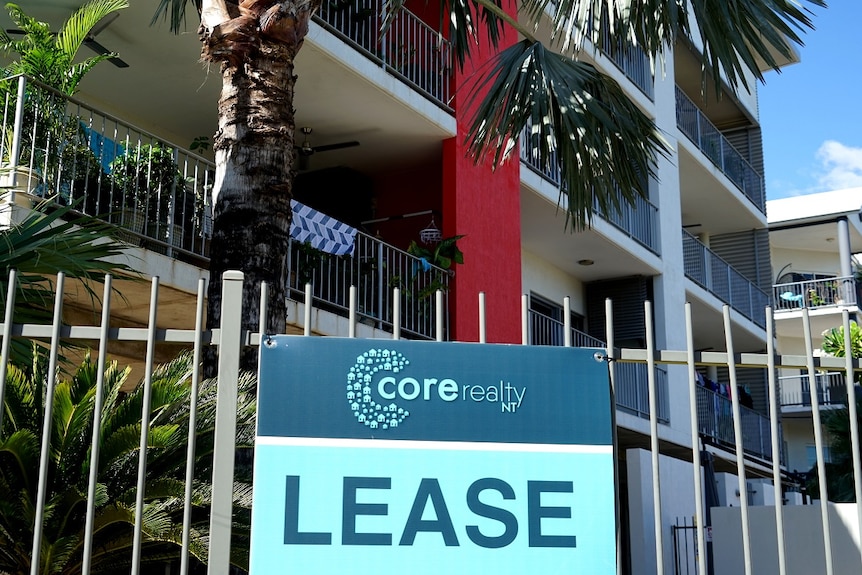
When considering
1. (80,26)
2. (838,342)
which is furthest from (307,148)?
(838,342)

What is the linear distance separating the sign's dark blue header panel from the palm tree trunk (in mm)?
2019

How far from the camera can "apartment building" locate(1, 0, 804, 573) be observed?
10625mm

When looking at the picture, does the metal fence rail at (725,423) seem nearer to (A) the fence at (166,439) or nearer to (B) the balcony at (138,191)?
(B) the balcony at (138,191)

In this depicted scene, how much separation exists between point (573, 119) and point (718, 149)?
54.2 feet

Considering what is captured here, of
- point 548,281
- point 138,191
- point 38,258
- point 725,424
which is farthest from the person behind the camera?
point 725,424

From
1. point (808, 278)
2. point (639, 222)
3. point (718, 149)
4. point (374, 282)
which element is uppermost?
point (718, 149)

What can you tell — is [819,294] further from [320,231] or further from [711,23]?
[711,23]

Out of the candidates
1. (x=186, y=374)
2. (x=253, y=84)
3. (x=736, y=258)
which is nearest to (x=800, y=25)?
(x=253, y=84)

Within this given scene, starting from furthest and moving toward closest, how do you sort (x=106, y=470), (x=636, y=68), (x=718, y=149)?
1. (x=718, y=149)
2. (x=636, y=68)
3. (x=106, y=470)

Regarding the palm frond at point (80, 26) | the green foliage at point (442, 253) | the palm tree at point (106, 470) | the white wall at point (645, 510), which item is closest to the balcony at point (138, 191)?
the green foliage at point (442, 253)

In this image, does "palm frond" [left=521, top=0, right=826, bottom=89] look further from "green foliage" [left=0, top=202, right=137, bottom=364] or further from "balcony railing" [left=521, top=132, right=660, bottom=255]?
"balcony railing" [left=521, top=132, right=660, bottom=255]

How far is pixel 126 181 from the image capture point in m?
9.63

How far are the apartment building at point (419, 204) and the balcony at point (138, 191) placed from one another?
34 mm

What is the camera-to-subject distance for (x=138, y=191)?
33.7 ft
